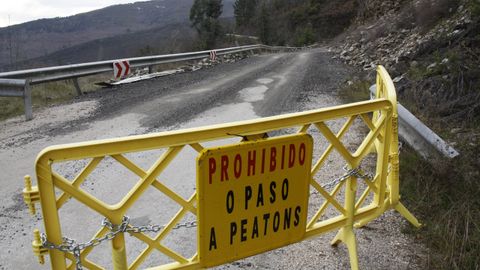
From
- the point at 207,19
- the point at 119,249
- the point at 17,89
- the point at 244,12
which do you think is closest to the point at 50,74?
the point at 17,89

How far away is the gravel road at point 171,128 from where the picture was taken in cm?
360

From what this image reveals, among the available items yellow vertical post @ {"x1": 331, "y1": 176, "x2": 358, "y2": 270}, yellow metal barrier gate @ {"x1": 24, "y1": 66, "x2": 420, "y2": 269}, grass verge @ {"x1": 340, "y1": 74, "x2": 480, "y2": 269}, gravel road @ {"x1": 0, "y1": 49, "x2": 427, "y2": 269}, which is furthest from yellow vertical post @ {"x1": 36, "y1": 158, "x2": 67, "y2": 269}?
grass verge @ {"x1": 340, "y1": 74, "x2": 480, "y2": 269}

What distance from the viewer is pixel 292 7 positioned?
2854 inches

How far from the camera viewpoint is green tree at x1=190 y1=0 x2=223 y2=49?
5254 cm

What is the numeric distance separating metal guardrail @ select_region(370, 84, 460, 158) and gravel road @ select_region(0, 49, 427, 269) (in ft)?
2.76

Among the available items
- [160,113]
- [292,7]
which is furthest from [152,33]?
[160,113]

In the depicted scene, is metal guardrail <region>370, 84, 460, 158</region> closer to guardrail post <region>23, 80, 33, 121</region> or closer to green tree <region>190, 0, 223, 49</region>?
guardrail post <region>23, 80, 33, 121</region>

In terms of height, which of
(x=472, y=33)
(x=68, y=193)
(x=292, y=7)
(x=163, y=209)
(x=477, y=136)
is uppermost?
(x=292, y=7)

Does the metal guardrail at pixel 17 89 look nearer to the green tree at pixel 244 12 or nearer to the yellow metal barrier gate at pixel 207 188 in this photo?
the yellow metal barrier gate at pixel 207 188

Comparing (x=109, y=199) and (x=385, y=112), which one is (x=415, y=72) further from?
(x=109, y=199)

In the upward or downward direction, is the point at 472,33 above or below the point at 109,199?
above

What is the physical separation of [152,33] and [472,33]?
6156 inches

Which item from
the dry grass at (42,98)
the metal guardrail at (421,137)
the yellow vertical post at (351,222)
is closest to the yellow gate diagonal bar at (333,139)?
the yellow vertical post at (351,222)

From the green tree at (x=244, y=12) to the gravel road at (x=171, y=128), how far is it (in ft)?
213
